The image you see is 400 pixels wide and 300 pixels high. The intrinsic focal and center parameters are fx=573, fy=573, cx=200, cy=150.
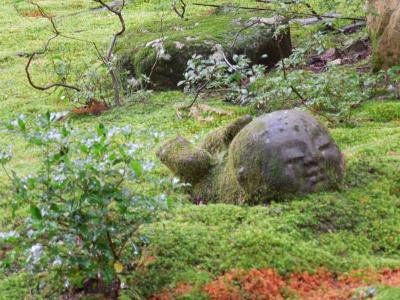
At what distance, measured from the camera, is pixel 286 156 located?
16.9 feet

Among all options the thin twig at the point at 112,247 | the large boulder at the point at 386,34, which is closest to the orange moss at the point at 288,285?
the thin twig at the point at 112,247

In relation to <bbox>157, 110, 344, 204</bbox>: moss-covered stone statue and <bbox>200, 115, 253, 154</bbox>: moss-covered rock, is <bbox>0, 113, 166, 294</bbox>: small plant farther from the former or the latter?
<bbox>200, 115, 253, 154</bbox>: moss-covered rock

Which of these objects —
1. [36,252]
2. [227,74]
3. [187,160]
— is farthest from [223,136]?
[36,252]

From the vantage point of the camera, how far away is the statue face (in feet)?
17.0

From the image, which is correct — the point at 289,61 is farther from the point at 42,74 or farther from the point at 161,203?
the point at 42,74

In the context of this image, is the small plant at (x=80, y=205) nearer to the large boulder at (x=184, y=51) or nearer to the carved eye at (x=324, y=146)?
the carved eye at (x=324, y=146)

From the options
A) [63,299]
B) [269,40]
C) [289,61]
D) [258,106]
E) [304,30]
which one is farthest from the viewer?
[304,30]

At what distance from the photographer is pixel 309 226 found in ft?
16.4

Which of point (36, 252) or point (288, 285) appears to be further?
point (288, 285)

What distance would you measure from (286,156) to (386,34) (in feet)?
16.3

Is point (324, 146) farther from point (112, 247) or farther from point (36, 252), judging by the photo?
point (36, 252)

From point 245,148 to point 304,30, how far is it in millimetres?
9368

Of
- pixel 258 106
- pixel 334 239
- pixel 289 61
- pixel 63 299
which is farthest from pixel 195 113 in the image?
pixel 63 299

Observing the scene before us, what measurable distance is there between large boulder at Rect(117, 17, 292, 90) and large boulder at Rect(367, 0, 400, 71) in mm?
2220
